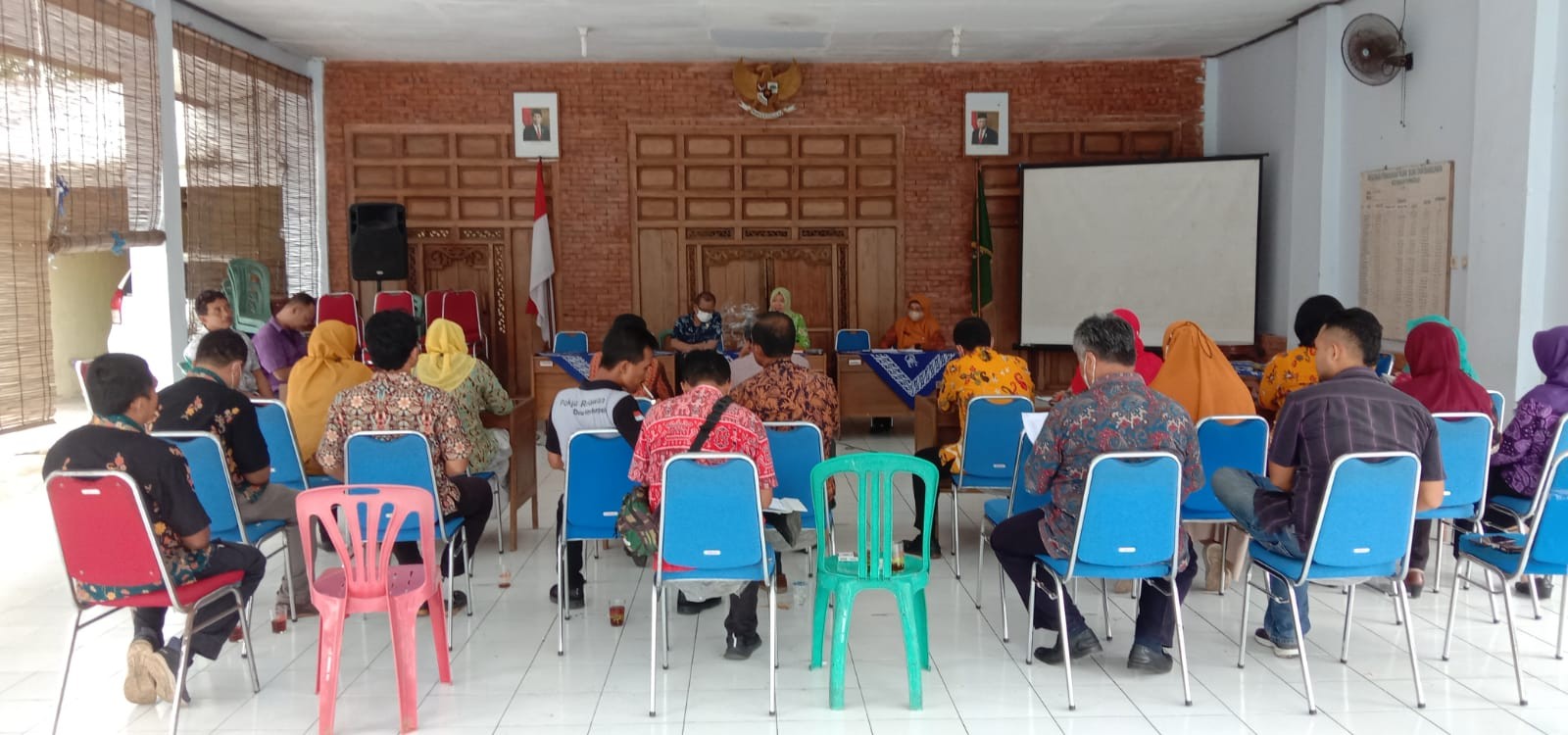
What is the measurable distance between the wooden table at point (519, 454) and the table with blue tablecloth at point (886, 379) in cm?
302

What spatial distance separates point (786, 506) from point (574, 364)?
14.9 ft

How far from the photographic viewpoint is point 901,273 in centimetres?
977

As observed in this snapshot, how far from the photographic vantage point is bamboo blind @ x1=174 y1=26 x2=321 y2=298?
7395mm

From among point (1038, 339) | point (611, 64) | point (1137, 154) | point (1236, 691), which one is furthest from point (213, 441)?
point (1137, 154)

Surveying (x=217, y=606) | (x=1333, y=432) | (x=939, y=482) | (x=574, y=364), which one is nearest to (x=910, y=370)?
(x=574, y=364)

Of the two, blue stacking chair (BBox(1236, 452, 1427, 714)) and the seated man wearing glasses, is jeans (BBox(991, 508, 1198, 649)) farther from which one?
blue stacking chair (BBox(1236, 452, 1427, 714))

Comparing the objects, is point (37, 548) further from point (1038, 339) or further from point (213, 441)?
point (1038, 339)

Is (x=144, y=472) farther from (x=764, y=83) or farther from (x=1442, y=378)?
(x=764, y=83)

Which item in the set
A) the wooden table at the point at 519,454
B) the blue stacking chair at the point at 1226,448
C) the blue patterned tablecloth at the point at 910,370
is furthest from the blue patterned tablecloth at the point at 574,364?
the blue stacking chair at the point at 1226,448

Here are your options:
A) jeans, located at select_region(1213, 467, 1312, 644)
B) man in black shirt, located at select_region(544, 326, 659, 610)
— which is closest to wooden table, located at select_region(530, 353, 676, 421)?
man in black shirt, located at select_region(544, 326, 659, 610)

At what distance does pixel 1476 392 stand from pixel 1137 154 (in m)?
5.90

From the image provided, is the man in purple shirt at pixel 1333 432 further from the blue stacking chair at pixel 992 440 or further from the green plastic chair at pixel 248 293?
the green plastic chair at pixel 248 293

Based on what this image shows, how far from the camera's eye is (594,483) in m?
3.80

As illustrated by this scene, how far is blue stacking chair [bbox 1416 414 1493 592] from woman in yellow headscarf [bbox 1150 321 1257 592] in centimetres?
67
